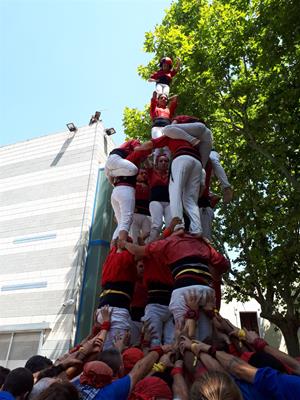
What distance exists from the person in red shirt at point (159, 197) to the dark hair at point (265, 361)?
3269 millimetres

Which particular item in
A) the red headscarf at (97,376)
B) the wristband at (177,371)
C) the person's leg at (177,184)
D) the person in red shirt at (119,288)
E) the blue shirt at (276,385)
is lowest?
the blue shirt at (276,385)

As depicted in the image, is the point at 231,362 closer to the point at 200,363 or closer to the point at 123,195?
the point at 200,363

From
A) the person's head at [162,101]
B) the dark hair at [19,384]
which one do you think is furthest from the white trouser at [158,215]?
the dark hair at [19,384]

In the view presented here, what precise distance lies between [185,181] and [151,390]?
3.02m

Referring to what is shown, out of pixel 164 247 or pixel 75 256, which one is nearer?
pixel 164 247

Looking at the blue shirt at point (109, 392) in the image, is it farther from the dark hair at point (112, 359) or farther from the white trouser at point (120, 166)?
Answer: the white trouser at point (120, 166)

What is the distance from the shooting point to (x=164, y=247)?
14.4 feet

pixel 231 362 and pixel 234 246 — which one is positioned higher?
pixel 234 246

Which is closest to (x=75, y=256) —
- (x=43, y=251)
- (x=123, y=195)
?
(x=43, y=251)

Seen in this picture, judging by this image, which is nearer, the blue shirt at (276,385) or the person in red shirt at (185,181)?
the blue shirt at (276,385)

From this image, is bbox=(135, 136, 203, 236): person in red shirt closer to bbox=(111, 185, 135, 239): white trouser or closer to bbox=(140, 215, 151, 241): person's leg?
bbox=(111, 185, 135, 239): white trouser

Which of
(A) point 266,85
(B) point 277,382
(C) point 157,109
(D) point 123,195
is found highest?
(A) point 266,85

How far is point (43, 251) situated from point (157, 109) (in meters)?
9.00

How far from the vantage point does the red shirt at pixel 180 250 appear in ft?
14.1
